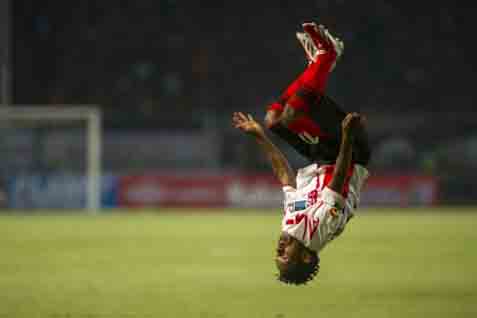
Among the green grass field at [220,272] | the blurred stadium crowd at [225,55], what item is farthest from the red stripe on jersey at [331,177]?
the blurred stadium crowd at [225,55]

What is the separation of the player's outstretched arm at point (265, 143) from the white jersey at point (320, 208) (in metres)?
0.33

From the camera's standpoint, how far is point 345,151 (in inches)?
260

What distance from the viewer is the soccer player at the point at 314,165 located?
687 centimetres

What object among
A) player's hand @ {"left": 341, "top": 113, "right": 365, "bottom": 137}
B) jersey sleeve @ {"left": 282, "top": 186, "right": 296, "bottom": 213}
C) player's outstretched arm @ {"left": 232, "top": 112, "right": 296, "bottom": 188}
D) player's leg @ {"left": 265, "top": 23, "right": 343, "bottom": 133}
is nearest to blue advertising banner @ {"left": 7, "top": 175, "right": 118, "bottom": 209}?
player's outstretched arm @ {"left": 232, "top": 112, "right": 296, "bottom": 188}

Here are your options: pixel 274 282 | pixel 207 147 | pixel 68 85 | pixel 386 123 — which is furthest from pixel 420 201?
pixel 274 282

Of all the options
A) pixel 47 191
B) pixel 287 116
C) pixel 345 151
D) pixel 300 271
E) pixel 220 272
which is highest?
pixel 47 191

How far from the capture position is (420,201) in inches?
1033

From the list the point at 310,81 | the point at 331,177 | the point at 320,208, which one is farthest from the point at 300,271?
the point at 310,81

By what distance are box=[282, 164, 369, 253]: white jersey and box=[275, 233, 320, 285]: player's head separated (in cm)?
6

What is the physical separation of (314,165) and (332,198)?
0.49 m

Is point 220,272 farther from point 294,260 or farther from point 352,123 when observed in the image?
point 352,123

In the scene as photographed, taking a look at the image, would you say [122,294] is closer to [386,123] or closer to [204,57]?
[386,123]

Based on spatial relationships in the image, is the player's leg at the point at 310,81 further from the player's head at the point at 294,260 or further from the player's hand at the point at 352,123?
the player's head at the point at 294,260

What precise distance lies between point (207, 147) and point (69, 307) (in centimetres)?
2023
